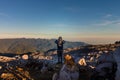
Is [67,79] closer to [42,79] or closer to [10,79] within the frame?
[42,79]

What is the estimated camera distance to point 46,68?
98.9ft

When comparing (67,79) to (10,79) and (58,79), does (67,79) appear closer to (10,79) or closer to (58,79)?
(58,79)

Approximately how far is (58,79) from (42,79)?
409cm

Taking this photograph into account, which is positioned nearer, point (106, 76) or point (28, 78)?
point (106, 76)

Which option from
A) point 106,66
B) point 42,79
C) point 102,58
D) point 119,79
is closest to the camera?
point 119,79

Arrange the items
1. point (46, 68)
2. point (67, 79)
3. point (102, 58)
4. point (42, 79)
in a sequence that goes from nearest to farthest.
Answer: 1. point (67, 79)
2. point (102, 58)
3. point (42, 79)
4. point (46, 68)

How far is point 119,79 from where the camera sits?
1823cm

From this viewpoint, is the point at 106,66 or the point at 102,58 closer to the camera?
the point at 106,66

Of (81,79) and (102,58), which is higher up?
(102,58)

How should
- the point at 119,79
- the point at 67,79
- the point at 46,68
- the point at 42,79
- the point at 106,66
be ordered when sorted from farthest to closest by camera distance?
the point at 46,68
the point at 42,79
the point at 106,66
the point at 67,79
the point at 119,79

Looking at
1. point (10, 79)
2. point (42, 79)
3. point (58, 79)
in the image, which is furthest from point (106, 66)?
point (10, 79)

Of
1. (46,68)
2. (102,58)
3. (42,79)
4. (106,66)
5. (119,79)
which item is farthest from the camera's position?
(46,68)

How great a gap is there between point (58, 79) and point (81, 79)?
300cm

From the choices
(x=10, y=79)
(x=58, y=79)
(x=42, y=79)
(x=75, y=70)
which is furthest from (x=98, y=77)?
(x=10, y=79)
